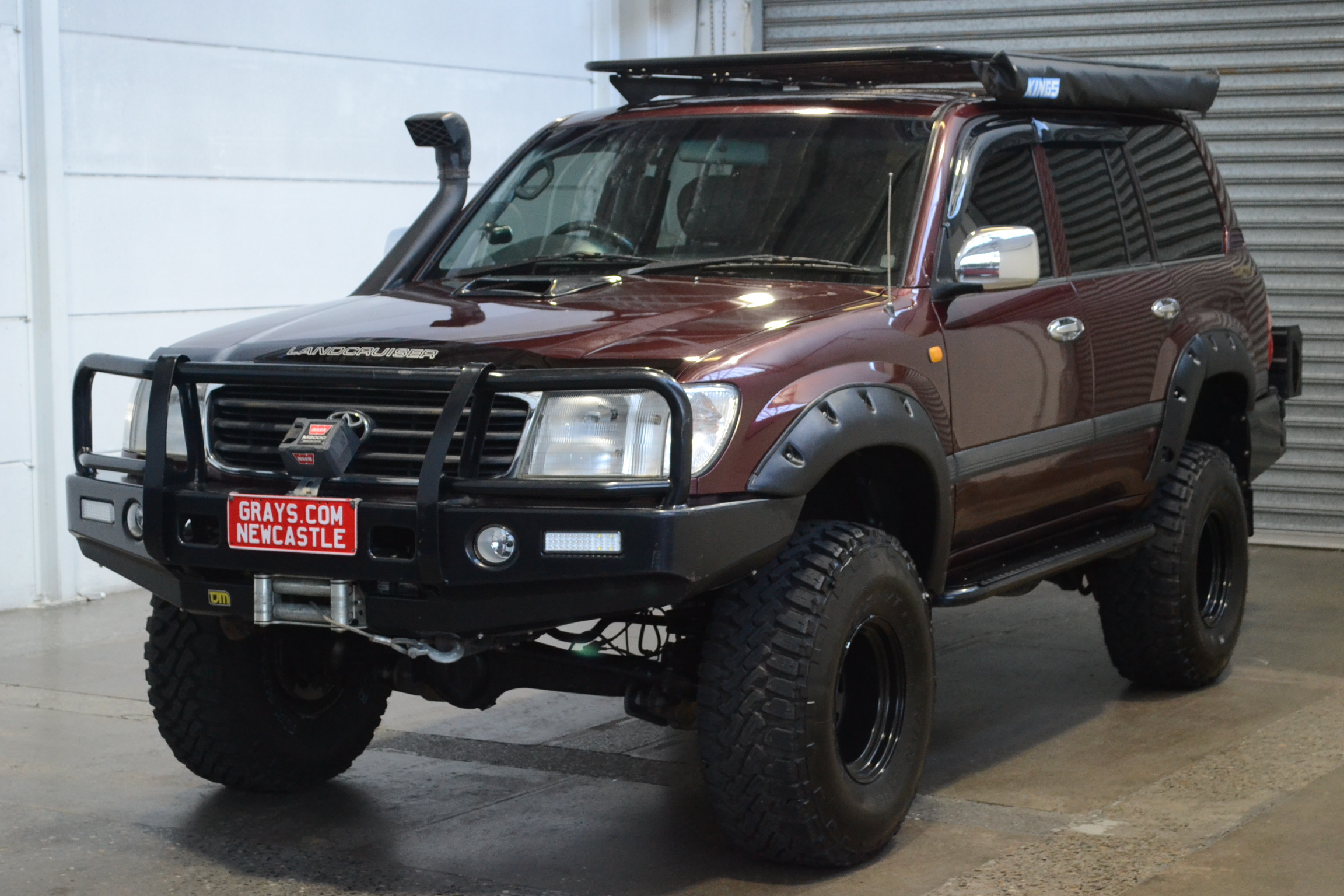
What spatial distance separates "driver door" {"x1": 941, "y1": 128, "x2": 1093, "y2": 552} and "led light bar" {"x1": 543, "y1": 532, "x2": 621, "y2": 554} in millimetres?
1398

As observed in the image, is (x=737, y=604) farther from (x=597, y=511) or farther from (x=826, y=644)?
(x=597, y=511)

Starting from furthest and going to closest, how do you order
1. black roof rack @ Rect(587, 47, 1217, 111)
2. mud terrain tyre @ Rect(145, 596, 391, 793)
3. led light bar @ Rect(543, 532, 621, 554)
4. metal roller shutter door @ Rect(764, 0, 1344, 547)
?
metal roller shutter door @ Rect(764, 0, 1344, 547) → black roof rack @ Rect(587, 47, 1217, 111) → mud terrain tyre @ Rect(145, 596, 391, 793) → led light bar @ Rect(543, 532, 621, 554)

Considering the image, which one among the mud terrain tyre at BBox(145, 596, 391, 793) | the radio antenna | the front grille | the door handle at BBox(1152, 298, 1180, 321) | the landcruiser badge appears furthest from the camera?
the door handle at BBox(1152, 298, 1180, 321)

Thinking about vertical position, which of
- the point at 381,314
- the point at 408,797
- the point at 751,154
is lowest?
the point at 408,797

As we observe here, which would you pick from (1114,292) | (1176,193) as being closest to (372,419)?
(1114,292)

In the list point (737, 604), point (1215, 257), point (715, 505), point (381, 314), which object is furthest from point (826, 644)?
point (1215, 257)

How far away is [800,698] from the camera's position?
407cm

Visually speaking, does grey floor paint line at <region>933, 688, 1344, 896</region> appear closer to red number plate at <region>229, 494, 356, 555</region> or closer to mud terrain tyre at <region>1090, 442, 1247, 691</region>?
A: mud terrain tyre at <region>1090, 442, 1247, 691</region>

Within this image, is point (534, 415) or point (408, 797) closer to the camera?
point (534, 415)

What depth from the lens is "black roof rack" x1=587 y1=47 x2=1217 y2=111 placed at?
5.29 m

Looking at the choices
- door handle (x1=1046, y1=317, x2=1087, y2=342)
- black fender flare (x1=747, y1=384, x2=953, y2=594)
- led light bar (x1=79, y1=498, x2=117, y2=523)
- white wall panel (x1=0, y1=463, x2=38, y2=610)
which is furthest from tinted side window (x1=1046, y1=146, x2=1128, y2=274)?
white wall panel (x1=0, y1=463, x2=38, y2=610)

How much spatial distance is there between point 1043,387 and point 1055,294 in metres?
0.32

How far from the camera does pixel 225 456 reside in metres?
4.41

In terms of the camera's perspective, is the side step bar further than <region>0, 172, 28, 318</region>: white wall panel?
No
